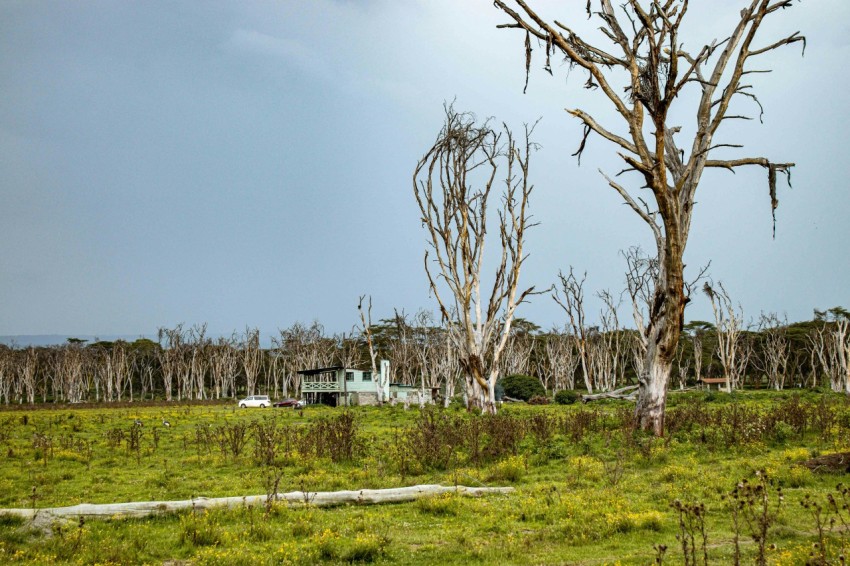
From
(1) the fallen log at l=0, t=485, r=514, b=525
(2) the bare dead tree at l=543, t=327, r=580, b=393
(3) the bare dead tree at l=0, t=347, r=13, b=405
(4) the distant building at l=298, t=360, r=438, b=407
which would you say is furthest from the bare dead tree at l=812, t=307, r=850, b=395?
(3) the bare dead tree at l=0, t=347, r=13, b=405

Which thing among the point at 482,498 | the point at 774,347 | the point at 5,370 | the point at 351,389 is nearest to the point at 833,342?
the point at 774,347

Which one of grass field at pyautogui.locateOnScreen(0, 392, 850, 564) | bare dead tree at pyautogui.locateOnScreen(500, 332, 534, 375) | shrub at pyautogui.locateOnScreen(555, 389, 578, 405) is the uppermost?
bare dead tree at pyautogui.locateOnScreen(500, 332, 534, 375)

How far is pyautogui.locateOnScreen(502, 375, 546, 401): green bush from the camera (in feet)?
165

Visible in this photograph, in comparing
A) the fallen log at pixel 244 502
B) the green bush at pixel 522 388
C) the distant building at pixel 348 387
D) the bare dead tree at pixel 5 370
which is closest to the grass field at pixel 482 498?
the fallen log at pixel 244 502

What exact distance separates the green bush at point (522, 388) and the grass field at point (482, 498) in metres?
31.0

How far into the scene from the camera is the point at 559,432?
17.1m

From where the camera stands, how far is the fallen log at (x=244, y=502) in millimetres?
8867

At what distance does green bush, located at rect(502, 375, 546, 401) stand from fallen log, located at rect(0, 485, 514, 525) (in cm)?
3990

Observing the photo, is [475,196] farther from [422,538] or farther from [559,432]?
[422,538]

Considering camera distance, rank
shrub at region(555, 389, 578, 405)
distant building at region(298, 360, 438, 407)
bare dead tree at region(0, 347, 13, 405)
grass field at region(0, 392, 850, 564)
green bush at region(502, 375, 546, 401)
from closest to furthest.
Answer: grass field at region(0, 392, 850, 564) → shrub at region(555, 389, 578, 405) → green bush at region(502, 375, 546, 401) → distant building at region(298, 360, 438, 407) → bare dead tree at region(0, 347, 13, 405)

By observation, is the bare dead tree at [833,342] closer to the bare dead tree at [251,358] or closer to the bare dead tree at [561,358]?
the bare dead tree at [561,358]

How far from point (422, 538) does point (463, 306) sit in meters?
18.0

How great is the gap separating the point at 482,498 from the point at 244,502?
3719 millimetres

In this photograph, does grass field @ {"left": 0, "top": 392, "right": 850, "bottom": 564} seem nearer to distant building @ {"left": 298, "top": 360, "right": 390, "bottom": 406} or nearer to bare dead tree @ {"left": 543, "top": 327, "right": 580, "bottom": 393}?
distant building @ {"left": 298, "top": 360, "right": 390, "bottom": 406}
